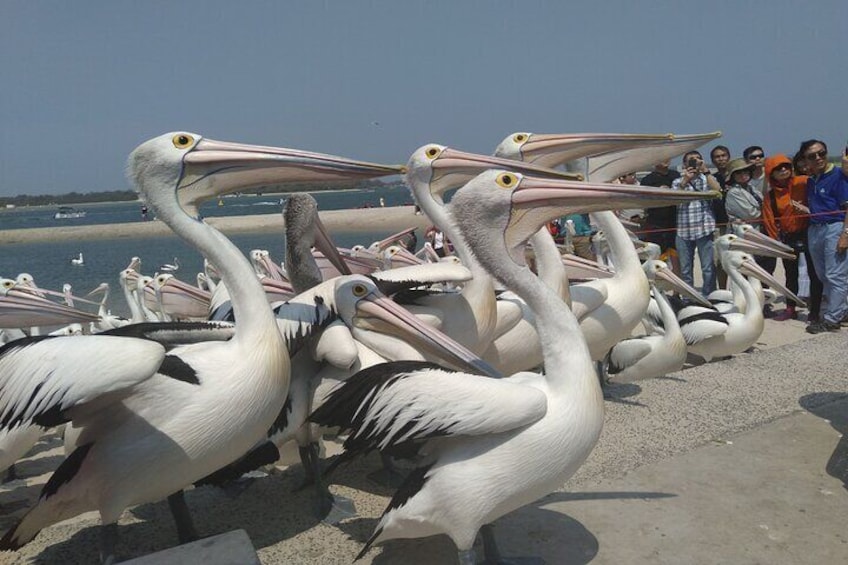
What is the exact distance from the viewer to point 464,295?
12.0 feet

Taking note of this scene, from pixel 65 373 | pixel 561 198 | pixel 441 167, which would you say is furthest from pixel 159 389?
pixel 441 167

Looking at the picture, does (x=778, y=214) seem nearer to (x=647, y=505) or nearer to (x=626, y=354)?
(x=626, y=354)

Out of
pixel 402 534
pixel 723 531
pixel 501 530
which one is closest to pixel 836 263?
pixel 723 531

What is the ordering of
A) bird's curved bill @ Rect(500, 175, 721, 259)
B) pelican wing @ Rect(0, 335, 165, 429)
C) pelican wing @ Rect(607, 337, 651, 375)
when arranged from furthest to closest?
pelican wing @ Rect(607, 337, 651, 375) < bird's curved bill @ Rect(500, 175, 721, 259) < pelican wing @ Rect(0, 335, 165, 429)

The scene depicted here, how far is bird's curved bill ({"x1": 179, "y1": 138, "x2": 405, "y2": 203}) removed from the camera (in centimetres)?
272

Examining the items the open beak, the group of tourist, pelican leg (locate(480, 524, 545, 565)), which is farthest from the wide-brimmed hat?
pelican leg (locate(480, 524, 545, 565))

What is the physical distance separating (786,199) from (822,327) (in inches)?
56.7

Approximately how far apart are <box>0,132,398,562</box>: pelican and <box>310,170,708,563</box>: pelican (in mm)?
317

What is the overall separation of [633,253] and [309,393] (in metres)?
2.49

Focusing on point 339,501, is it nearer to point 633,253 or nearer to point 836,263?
point 633,253

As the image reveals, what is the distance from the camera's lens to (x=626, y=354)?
199 inches

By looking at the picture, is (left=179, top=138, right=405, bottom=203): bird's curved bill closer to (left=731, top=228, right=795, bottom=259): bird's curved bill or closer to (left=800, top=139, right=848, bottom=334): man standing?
(left=800, top=139, right=848, bottom=334): man standing

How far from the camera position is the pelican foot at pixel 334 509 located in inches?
115

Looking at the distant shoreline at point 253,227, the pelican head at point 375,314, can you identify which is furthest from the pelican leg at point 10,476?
the distant shoreline at point 253,227
